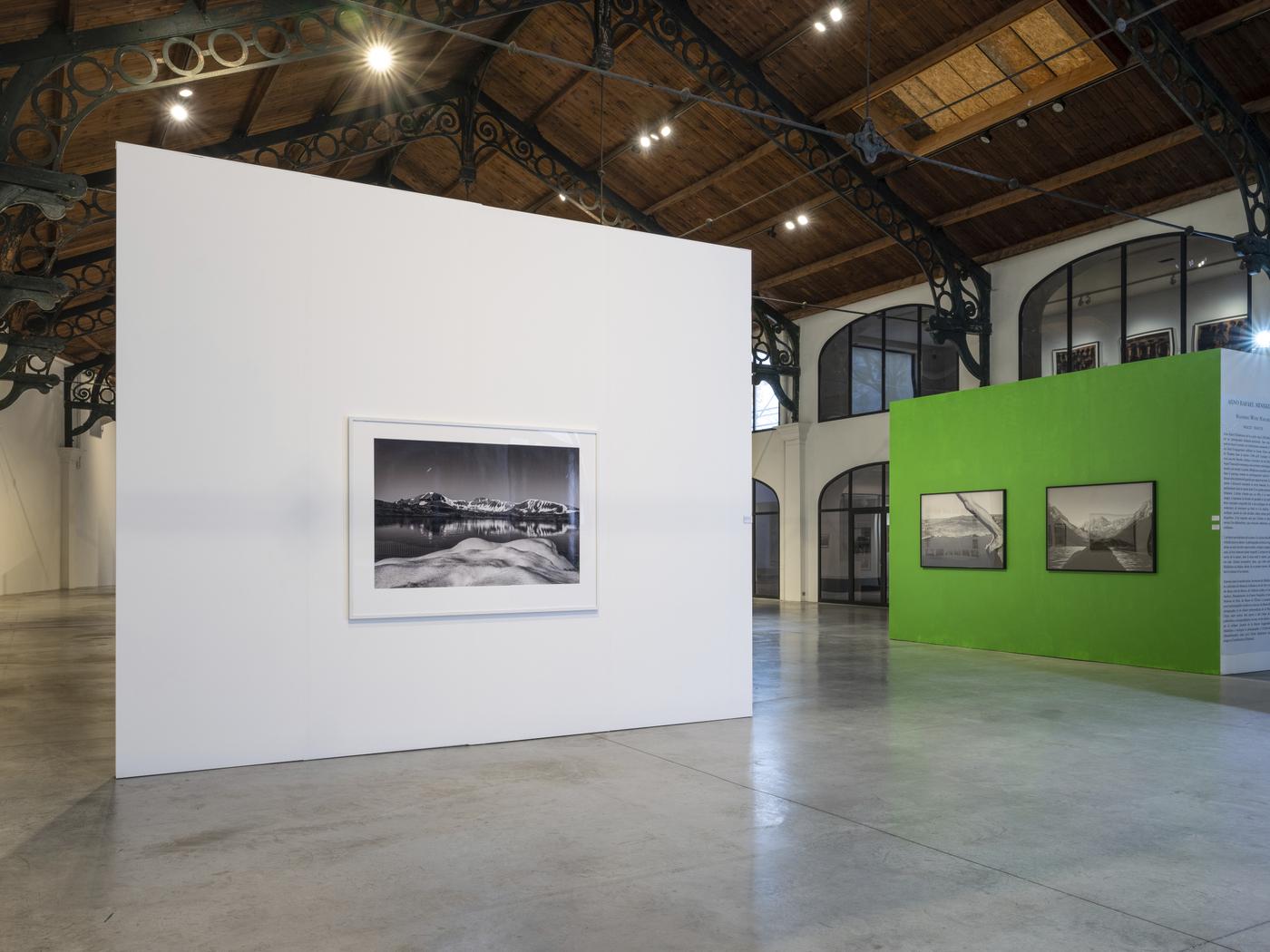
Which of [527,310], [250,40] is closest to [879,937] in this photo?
[527,310]

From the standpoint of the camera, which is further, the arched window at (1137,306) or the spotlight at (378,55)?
the arched window at (1137,306)

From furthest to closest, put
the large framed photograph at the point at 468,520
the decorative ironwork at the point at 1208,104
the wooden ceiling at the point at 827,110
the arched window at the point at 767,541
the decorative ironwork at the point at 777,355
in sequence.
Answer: the arched window at the point at 767,541, the decorative ironwork at the point at 777,355, the wooden ceiling at the point at 827,110, the decorative ironwork at the point at 1208,104, the large framed photograph at the point at 468,520

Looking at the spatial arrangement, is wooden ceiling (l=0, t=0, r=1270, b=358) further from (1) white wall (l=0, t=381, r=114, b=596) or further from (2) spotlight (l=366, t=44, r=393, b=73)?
(1) white wall (l=0, t=381, r=114, b=596)

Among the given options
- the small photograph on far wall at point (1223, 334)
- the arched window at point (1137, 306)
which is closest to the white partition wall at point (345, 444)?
the small photograph on far wall at point (1223, 334)

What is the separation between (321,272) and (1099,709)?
23.7ft

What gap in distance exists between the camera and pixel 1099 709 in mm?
8312

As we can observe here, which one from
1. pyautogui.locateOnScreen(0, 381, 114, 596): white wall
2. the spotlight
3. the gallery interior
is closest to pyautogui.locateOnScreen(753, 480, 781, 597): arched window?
the gallery interior

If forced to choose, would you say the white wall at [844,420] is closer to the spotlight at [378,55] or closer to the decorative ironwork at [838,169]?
the decorative ironwork at [838,169]

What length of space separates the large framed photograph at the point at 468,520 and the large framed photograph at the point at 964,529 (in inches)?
311

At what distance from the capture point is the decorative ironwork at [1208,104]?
11.4 metres

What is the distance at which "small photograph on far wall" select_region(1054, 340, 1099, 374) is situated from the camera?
1583 cm

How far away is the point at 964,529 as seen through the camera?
45.0ft

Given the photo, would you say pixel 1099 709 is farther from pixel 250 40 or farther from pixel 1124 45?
pixel 250 40

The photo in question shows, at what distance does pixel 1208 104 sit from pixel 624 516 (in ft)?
33.2
